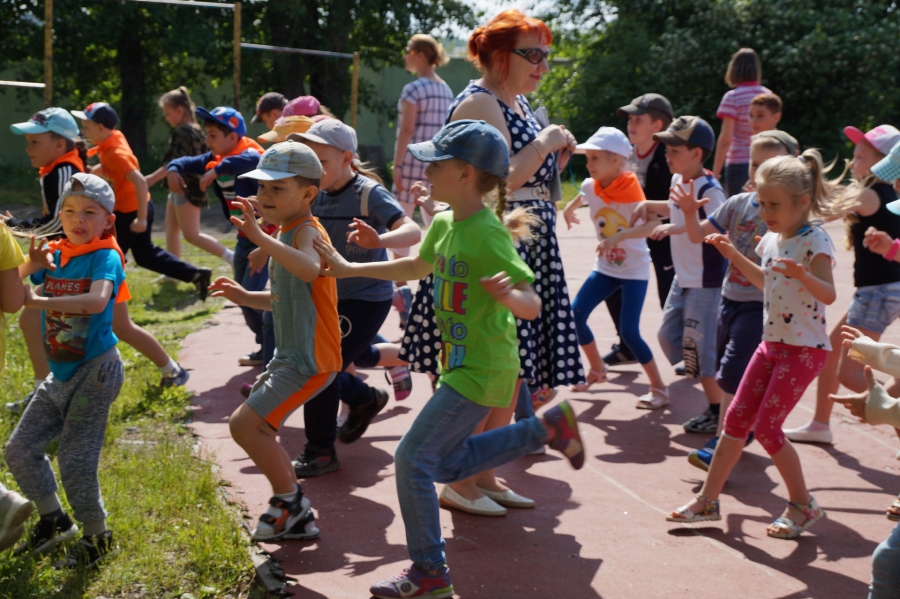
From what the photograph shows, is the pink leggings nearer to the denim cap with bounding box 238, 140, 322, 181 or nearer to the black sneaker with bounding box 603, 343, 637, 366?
the denim cap with bounding box 238, 140, 322, 181

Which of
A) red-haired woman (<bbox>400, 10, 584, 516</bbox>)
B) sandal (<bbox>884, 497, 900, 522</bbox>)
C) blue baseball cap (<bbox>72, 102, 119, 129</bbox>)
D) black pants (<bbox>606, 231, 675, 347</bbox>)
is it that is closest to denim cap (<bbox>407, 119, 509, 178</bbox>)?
red-haired woman (<bbox>400, 10, 584, 516</bbox>)

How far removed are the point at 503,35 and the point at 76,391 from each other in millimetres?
A: 2396

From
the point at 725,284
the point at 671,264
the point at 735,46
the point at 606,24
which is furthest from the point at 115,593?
the point at 606,24

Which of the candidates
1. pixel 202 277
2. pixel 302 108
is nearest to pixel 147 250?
pixel 202 277

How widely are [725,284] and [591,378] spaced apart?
58.4 inches

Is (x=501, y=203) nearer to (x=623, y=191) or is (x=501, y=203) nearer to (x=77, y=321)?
(x=77, y=321)

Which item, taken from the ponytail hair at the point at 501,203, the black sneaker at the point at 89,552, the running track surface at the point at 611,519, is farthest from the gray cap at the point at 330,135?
the black sneaker at the point at 89,552

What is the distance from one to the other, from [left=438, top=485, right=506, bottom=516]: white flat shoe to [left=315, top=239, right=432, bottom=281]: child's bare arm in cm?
117

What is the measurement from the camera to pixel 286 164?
388cm

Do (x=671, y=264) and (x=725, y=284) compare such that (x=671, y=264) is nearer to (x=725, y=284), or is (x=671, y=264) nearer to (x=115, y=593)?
(x=725, y=284)

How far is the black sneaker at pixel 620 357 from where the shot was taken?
7016 millimetres

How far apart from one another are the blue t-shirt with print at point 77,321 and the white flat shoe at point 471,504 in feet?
5.31

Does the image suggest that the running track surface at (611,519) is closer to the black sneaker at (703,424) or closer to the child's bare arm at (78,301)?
the black sneaker at (703,424)

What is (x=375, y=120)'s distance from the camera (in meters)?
26.2
